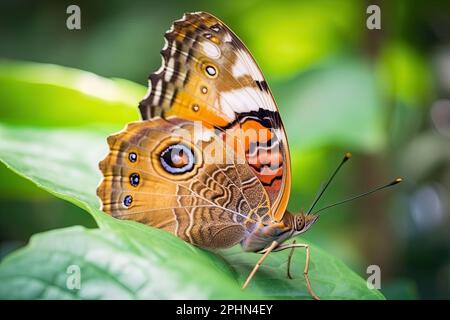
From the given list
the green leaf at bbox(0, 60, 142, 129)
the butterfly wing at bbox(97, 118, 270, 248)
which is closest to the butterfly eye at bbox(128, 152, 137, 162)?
the butterfly wing at bbox(97, 118, 270, 248)

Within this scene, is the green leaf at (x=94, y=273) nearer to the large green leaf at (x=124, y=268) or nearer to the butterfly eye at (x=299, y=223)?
the large green leaf at (x=124, y=268)

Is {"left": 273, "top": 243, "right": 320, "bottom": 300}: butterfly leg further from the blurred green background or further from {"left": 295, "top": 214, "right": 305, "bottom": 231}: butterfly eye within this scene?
the blurred green background

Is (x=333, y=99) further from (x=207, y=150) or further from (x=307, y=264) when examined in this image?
(x=307, y=264)

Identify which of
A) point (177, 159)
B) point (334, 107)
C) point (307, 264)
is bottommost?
point (307, 264)

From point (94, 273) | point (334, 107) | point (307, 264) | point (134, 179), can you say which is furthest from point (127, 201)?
point (334, 107)
